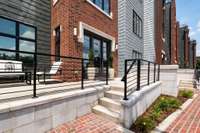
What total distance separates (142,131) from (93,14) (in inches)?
263

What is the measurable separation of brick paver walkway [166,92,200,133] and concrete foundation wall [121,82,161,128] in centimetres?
105

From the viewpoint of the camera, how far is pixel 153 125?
5910 millimetres

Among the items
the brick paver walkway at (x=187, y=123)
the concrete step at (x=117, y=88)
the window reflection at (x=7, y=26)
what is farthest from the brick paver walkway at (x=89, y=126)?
the window reflection at (x=7, y=26)

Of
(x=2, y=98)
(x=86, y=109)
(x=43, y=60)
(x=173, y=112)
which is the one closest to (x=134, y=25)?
(x=43, y=60)

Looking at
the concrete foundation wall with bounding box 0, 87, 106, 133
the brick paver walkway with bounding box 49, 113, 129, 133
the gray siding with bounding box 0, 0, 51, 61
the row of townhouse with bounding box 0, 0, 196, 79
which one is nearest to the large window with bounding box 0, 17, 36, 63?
the row of townhouse with bounding box 0, 0, 196, 79

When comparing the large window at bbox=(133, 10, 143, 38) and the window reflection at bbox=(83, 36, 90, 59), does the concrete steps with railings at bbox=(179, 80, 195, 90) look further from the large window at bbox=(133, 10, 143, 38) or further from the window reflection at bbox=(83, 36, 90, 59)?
the window reflection at bbox=(83, 36, 90, 59)

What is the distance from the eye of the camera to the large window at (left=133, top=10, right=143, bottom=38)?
16005 millimetres

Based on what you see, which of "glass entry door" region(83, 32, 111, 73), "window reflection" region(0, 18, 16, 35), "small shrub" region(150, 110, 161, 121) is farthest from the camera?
"glass entry door" region(83, 32, 111, 73)

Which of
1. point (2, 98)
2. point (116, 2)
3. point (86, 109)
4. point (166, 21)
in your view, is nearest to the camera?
point (2, 98)

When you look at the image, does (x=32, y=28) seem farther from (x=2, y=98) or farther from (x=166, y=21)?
(x=166, y=21)

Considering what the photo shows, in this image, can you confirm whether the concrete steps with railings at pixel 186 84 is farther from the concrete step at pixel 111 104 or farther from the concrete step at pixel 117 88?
the concrete step at pixel 111 104

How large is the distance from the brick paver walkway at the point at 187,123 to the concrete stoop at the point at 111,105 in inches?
60.9

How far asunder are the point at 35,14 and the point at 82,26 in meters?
2.74

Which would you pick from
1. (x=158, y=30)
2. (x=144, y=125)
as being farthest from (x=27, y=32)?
(x=158, y=30)
